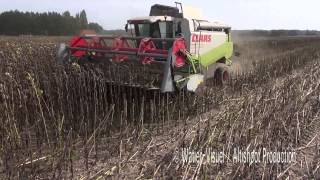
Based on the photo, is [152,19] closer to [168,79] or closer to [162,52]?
[162,52]

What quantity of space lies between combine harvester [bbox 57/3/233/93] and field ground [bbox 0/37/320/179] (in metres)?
0.28

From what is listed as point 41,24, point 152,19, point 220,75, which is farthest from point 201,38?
point 41,24

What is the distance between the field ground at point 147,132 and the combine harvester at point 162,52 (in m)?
0.28

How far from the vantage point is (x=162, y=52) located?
707 cm

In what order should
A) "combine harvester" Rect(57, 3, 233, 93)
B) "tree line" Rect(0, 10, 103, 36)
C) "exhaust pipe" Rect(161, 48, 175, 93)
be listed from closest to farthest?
1. "exhaust pipe" Rect(161, 48, 175, 93)
2. "combine harvester" Rect(57, 3, 233, 93)
3. "tree line" Rect(0, 10, 103, 36)

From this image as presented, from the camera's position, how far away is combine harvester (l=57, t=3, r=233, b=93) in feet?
23.0

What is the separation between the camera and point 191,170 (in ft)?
13.0

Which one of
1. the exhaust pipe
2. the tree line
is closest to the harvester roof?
the exhaust pipe

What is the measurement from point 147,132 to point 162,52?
200 cm

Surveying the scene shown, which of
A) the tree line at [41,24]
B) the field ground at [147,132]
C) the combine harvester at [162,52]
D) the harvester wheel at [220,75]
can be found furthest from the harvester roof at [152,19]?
the tree line at [41,24]

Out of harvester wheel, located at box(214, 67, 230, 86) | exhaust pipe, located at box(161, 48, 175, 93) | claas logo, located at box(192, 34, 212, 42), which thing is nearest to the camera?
exhaust pipe, located at box(161, 48, 175, 93)

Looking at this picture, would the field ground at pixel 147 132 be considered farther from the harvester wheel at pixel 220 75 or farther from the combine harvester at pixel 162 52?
the harvester wheel at pixel 220 75

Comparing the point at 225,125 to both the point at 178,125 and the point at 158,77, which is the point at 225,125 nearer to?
the point at 178,125

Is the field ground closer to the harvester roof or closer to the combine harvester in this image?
the combine harvester
